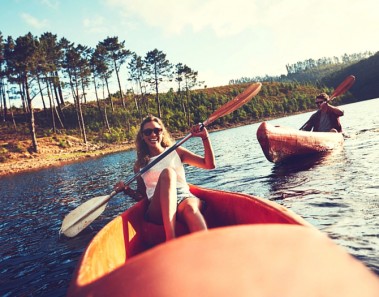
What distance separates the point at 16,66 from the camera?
2556 cm

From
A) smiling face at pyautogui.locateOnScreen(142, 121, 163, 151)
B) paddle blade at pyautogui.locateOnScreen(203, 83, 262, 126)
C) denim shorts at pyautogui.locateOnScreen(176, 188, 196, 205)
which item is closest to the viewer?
denim shorts at pyautogui.locateOnScreen(176, 188, 196, 205)

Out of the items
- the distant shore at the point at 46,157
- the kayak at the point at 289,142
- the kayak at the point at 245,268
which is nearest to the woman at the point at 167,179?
the kayak at the point at 245,268

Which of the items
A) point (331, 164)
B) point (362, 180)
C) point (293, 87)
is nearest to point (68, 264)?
point (362, 180)

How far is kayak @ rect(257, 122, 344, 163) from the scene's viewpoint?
27.0 feet

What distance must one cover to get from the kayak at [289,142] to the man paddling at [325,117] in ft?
2.45

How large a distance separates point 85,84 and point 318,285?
137 ft

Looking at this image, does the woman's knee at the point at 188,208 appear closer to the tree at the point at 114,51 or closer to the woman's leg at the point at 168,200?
the woman's leg at the point at 168,200

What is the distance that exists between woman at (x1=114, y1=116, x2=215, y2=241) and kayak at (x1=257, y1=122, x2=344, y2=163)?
4.64 m

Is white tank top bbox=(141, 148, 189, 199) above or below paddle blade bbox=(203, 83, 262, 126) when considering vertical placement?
below

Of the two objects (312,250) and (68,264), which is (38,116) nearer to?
(68,264)

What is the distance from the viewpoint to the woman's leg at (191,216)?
7.93ft

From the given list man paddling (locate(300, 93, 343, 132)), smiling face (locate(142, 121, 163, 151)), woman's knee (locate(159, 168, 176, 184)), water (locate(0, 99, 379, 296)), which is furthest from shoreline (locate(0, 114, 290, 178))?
woman's knee (locate(159, 168, 176, 184))

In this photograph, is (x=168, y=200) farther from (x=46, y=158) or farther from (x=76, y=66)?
(x=76, y=66)

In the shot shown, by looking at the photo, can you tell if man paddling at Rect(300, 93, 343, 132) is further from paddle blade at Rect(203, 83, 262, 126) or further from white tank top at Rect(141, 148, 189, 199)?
white tank top at Rect(141, 148, 189, 199)
